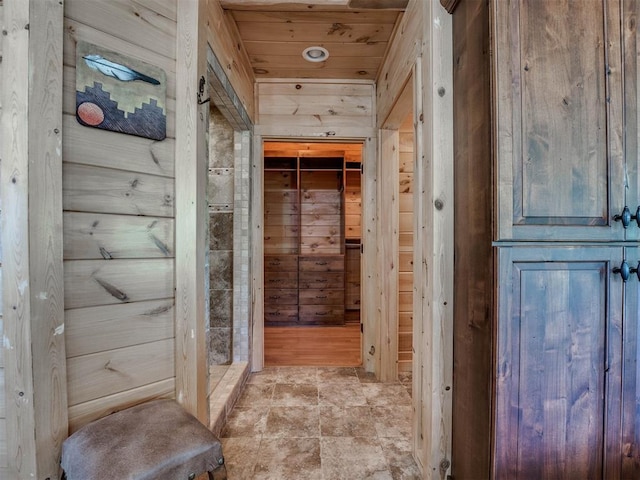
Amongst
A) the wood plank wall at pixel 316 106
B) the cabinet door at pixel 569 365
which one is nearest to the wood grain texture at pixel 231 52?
the wood plank wall at pixel 316 106

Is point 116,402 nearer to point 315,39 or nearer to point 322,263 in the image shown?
point 315,39

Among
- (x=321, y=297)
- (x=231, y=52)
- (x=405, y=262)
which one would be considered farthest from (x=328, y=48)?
(x=321, y=297)

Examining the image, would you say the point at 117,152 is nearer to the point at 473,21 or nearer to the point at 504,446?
the point at 473,21

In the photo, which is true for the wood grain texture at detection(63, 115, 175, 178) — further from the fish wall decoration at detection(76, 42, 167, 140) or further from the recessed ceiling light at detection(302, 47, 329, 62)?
the recessed ceiling light at detection(302, 47, 329, 62)

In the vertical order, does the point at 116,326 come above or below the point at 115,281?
below

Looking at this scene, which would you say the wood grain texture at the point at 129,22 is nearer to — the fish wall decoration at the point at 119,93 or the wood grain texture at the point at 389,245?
the fish wall decoration at the point at 119,93

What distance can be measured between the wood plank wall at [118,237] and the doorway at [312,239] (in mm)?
2634

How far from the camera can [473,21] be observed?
116 cm

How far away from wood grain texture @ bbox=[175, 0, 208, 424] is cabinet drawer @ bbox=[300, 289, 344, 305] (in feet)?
9.06

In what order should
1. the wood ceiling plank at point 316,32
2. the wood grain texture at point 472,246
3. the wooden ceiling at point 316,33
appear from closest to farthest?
the wood grain texture at point 472,246 < the wooden ceiling at point 316,33 < the wood ceiling plank at point 316,32

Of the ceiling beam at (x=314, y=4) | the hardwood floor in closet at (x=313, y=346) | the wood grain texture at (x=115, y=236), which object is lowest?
the hardwood floor in closet at (x=313, y=346)

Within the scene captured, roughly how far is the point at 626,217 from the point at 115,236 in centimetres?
185

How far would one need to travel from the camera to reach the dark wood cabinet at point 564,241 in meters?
0.98

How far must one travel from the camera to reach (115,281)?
3.79 ft
